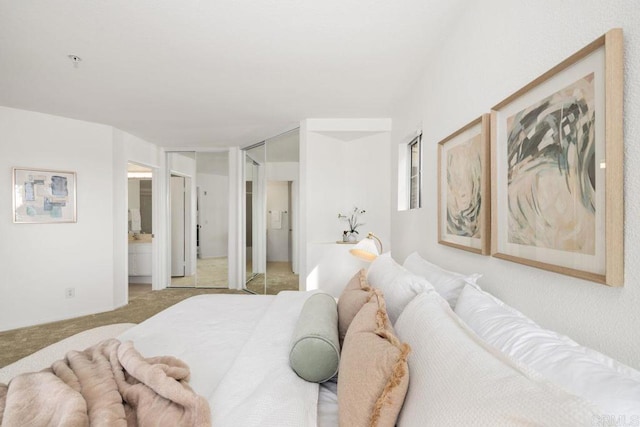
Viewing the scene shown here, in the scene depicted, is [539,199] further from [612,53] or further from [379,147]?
[379,147]

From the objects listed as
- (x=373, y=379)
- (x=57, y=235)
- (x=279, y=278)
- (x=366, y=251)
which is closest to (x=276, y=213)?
(x=279, y=278)

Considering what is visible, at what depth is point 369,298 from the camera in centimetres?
132

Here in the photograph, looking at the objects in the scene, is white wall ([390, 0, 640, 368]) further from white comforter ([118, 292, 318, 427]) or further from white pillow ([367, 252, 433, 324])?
white comforter ([118, 292, 318, 427])

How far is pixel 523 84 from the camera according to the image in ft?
3.72

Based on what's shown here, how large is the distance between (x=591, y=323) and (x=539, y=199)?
0.41 meters

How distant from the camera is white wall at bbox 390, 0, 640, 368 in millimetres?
715

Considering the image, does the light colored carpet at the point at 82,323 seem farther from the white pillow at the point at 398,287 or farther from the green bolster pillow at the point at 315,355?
the white pillow at the point at 398,287

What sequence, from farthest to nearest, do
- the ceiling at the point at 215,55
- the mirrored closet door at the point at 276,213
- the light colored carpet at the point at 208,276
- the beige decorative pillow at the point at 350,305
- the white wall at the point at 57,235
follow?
the light colored carpet at the point at 208,276 < the mirrored closet door at the point at 276,213 < the white wall at the point at 57,235 < the ceiling at the point at 215,55 < the beige decorative pillow at the point at 350,305

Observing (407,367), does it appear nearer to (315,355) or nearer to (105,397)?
(315,355)

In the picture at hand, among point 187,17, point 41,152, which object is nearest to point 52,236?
point 41,152

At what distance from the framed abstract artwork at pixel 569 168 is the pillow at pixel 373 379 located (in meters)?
0.58

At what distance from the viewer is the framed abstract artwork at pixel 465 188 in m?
1.36

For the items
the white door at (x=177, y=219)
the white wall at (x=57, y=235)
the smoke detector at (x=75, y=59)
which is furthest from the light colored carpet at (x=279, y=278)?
the smoke detector at (x=75, y=59)

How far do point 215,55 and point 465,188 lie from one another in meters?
2.04
